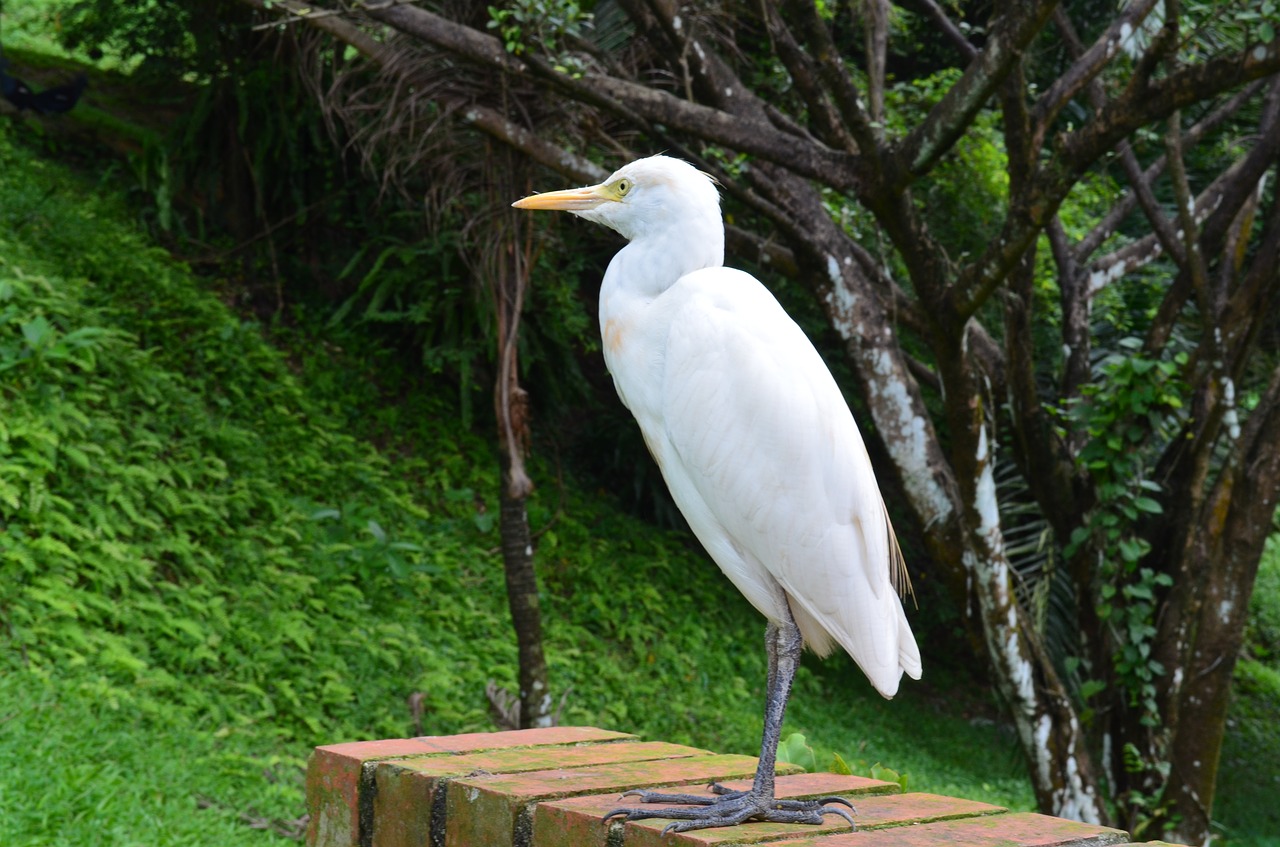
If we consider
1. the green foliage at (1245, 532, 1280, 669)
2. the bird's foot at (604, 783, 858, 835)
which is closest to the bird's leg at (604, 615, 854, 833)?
the bird's foot at (604, 783, 858, 835)

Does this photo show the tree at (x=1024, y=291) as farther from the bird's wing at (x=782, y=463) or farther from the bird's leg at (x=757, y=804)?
the bird's leg at (x=757, y=804)

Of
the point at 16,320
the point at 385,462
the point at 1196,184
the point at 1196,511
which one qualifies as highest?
the point at 1196,184

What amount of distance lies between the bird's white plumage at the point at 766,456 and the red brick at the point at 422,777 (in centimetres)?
55

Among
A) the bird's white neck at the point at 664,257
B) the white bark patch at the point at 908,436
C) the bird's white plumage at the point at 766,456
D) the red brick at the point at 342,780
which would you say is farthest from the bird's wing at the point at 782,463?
the white bark patch at the point at 908,436

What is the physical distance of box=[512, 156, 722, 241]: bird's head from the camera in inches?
106

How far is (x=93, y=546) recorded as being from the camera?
5.30 meters

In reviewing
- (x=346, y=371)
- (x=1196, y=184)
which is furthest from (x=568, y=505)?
(x=1196, y=184)

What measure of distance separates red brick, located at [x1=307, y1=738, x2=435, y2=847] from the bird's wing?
863 millimetres

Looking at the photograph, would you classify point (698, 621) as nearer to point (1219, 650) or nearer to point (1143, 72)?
point (1219, 650)

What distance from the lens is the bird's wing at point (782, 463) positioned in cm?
254

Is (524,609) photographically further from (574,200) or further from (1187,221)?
(1187,221)

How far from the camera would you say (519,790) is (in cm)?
219

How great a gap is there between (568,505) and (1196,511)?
4.20 metres

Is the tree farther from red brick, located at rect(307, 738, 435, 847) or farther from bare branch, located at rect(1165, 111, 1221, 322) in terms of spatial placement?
red brick, located at rect(307, 738, 435, 847)
